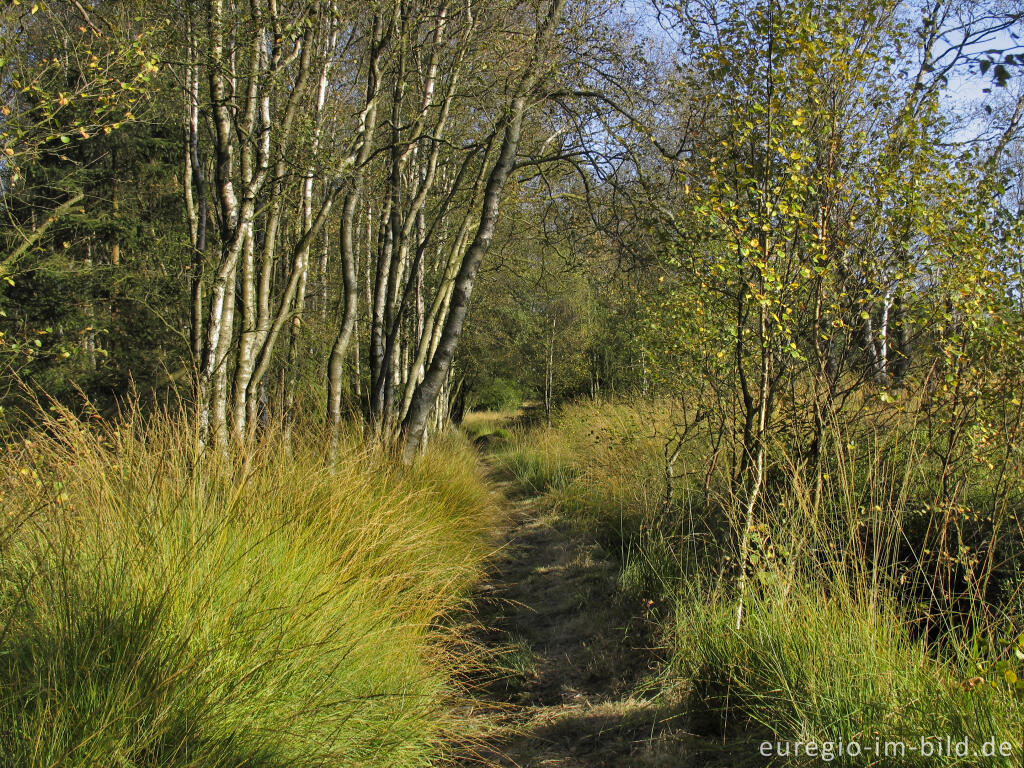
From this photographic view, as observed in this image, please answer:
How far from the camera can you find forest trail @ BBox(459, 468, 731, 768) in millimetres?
3287

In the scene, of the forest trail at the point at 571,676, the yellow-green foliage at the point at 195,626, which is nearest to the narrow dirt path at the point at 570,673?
the forest trail at the point at 571,676

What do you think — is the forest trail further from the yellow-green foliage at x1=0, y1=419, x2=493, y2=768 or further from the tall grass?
the yellow-green foliage at x1=0, y1=419, x2=493, y2=768

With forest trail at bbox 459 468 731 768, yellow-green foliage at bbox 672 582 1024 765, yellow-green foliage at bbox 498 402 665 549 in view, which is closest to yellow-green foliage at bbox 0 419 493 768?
forest trail at bbox 459 468 731 768

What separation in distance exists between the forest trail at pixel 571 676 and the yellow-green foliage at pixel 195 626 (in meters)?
0.52

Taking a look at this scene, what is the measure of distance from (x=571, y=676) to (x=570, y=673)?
0.04 meters

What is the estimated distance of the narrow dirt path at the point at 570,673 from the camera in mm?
3314

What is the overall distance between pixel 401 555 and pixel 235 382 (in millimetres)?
2059

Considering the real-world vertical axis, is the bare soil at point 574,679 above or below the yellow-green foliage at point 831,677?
below

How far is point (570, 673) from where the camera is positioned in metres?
4.34

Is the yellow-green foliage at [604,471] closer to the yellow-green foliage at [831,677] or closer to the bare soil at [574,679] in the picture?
the bare soil at [574,679]

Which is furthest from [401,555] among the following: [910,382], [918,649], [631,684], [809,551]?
[910,382]

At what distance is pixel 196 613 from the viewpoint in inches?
97.7

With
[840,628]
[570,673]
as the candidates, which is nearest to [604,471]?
[570,673]

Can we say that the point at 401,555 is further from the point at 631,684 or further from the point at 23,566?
the point at 23,566
